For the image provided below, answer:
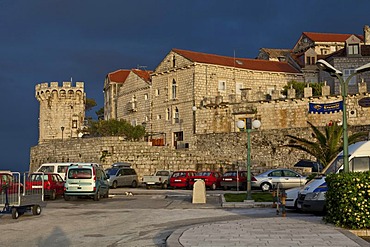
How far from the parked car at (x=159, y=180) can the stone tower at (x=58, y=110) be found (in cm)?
3750

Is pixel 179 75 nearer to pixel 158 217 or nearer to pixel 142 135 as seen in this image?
pixel 142 135

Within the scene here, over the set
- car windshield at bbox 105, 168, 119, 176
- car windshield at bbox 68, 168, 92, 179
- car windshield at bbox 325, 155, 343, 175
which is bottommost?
car windshield at bbox 105, 168, 119, 176

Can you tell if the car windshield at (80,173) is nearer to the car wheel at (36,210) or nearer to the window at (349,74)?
the car wheel at (36,210)

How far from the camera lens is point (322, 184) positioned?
53.9ft

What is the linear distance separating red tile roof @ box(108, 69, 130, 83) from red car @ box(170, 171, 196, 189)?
35.1 meters

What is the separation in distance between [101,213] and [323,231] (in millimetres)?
9812

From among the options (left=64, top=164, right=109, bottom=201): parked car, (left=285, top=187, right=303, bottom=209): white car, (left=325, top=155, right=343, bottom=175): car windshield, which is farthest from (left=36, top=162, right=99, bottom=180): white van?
(left=325, top=155, right=343, bottom=175): car windshield

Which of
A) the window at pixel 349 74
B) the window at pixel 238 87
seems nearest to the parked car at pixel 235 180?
the window at pixel 238 87

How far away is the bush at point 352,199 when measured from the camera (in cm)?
1242

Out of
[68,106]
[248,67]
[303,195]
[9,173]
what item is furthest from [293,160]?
[68,106]

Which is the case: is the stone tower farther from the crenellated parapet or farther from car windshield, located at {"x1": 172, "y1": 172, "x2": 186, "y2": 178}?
car windshield, located at {"x1": 172, "y1": 172, "x2": 186, "y2": 178}

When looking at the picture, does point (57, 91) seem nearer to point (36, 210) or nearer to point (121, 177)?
point (121, 177)

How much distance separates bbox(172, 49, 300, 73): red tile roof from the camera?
55.2m

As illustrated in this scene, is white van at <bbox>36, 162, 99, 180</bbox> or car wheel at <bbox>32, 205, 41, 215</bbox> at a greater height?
white van at <bbox>36, 162, 99, 180</bbox>
